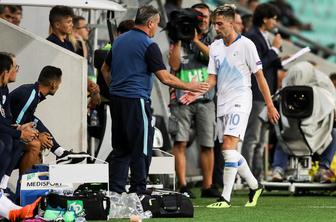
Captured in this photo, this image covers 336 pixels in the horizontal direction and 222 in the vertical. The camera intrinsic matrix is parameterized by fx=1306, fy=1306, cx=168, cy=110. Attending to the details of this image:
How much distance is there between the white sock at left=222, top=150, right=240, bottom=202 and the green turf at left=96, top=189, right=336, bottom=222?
0.17m

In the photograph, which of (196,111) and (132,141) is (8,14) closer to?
(196,111)

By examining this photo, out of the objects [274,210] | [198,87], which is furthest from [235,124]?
[274,210]

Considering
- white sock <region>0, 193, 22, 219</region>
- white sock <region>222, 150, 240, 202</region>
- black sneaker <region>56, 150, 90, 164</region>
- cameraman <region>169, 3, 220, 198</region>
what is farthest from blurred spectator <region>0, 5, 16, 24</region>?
white sock <region>0, 193, 22, 219</region>

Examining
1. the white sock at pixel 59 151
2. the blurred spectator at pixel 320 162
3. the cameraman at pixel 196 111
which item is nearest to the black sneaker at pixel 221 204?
the white sock at pixel 59 151

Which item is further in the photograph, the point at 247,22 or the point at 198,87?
the point at 247,22

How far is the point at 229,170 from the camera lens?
13930mm

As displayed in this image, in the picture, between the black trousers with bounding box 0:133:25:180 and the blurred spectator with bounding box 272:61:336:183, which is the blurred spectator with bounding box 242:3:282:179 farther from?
the black trousers with bounding box 0:133:25:180

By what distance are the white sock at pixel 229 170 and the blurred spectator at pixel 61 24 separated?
2550mm

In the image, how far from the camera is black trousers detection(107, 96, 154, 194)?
43.0 ft

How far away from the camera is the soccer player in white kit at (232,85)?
13.9 metres

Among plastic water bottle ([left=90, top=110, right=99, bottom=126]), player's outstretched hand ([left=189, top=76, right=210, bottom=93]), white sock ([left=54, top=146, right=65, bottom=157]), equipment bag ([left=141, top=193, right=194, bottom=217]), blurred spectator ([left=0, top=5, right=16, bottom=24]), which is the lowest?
equipment bag ([left=141, top=193, right=194, bottom=217])

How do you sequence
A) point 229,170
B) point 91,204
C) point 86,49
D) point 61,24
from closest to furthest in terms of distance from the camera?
point 91,204 < point 229,170 < point 61,24 < point 86,49

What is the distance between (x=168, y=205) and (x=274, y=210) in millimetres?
1369

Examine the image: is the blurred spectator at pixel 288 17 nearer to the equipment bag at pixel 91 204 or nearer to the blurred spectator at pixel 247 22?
the blurred spectator at pixel 247 22
